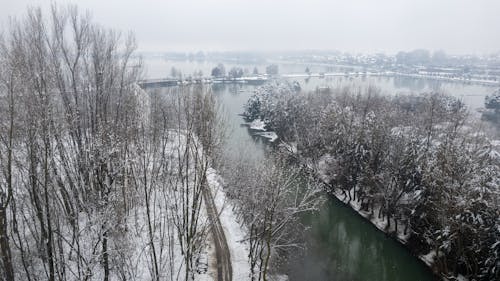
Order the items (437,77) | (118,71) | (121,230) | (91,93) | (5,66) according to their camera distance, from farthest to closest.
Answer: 1. (437,77)
2. (118,71)
3. (91,93)
4. (121,230)
5. (5,66)

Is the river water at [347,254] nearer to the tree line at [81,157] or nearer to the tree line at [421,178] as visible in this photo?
the tree line at [421,178]

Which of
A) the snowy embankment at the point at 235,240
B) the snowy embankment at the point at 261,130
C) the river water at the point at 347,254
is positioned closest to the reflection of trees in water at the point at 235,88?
the snowy embankment at the point at 261,130

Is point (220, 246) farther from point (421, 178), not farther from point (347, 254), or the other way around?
point (421, 178)

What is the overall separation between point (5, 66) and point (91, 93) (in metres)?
5.79

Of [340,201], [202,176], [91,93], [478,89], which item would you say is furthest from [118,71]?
[478,89]

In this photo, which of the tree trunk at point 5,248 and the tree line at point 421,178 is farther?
the tree line at point 421,178

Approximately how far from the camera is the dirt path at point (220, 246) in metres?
18.7

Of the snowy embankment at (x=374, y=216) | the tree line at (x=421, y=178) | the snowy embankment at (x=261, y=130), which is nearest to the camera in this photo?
the tree line at (x=421, y=178)

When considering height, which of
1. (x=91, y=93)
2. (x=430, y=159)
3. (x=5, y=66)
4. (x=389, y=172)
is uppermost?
(x=5, y=66)

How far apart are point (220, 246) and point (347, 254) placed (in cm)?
1070

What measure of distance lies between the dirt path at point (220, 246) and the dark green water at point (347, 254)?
4.68 meters

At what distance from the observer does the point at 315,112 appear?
160 feet

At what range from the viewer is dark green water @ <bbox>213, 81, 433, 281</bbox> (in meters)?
23.1

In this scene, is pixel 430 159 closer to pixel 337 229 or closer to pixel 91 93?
pixel 337 229
